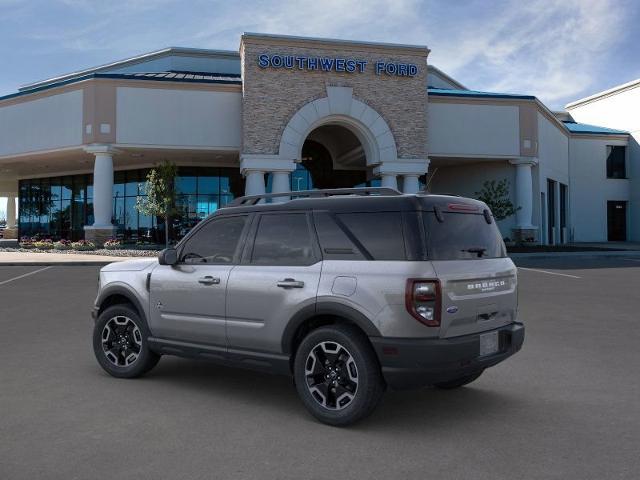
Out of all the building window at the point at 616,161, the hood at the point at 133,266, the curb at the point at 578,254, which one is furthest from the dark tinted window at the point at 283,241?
the building window at the point at 616,161

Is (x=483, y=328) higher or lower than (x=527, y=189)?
lower

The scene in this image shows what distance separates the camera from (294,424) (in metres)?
4.60

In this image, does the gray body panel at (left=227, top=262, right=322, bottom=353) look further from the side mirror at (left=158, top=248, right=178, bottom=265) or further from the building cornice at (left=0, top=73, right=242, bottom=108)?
the building cornice at (left=0, top=73, right=242, bottom=108)

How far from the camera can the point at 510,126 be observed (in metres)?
32.3

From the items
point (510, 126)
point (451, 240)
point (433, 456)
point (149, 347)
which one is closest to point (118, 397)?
point (149, 347)

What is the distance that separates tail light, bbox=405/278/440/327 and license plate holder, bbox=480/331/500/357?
579mm

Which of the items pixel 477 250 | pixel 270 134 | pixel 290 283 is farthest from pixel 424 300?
pixel 270 134

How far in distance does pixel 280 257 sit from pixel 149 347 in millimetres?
1821

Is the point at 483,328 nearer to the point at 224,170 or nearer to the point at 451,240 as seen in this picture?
the point at 451,240

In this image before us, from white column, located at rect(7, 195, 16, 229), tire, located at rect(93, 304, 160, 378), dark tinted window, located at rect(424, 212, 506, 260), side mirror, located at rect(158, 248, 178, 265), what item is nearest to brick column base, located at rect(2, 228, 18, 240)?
white column, located at rect(7, 195, 16, 229)

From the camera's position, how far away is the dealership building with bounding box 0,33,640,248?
93.6 feet

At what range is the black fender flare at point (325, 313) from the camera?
439cm

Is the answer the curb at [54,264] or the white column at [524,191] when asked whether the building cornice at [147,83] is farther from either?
the white column at [524,191]

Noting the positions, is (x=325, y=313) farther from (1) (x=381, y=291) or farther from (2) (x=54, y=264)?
(2) (x=54, y=264)
